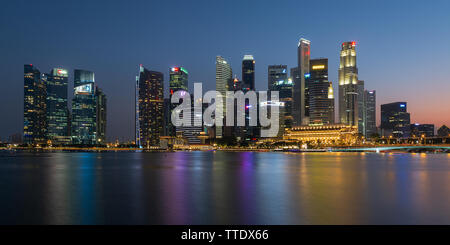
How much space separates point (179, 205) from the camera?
73.3ft

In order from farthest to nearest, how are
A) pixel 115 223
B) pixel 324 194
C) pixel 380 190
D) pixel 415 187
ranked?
pixel 415 187 → pixel 380 190 → pixel 324 194 → pixel 115 223

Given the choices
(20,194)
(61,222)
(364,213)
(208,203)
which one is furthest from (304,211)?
(20,194)

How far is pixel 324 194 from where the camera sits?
86.3 ft

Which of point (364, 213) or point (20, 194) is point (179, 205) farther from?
point (20, 194)

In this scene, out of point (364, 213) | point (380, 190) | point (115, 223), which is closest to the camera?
point (115, 223)

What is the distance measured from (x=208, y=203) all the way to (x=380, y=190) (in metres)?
15.2

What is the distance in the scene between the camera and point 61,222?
17.7m

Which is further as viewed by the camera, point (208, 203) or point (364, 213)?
point (208, 203)

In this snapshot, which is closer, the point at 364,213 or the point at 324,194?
the point at 364,213
